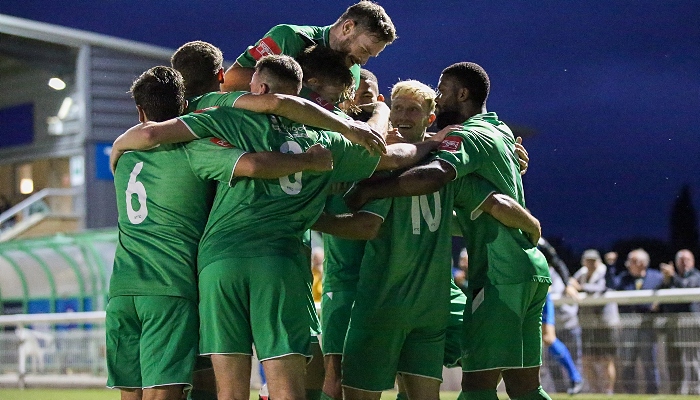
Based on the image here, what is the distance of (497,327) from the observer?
16.3 ft

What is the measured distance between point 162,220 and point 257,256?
59 centimetres

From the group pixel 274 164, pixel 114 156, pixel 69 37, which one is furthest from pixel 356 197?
pixel 69 37

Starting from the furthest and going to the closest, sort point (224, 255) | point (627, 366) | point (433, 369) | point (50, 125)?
point (50, 125) → point (627, 366) → point (433, 369) → point (224, 255)

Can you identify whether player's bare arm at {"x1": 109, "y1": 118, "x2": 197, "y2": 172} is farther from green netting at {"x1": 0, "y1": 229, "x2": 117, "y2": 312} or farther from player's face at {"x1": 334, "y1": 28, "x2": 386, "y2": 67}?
green netting at {"x1": 0, "y1": 229, "x2": 117, "y2": 312}

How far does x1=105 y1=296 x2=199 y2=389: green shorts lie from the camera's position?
4.41 meters

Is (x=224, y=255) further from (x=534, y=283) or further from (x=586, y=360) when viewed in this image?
(x=586, y=360)

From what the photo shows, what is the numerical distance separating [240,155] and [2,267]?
57.2 ft

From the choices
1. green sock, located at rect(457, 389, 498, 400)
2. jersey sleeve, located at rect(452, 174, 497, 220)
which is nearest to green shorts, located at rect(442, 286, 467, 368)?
green sock, located at rect(457, 389, 498, 400)

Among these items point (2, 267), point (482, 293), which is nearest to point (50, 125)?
point (2, 267)

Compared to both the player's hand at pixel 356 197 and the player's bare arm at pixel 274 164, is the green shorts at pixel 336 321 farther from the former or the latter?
the player's bare arm at pixel 274 164

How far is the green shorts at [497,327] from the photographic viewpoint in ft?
16.2

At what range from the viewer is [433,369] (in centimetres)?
478

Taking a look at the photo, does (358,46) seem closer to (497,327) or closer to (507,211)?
(507,211)

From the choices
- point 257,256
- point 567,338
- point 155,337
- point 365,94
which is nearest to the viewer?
point 257,256
